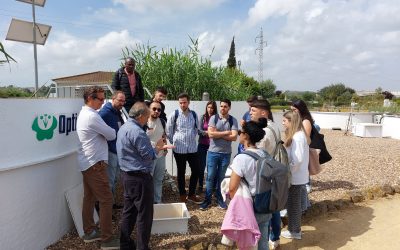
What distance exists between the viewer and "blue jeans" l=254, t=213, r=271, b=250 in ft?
11.1

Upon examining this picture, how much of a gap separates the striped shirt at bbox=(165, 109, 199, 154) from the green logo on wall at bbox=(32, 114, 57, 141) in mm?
1891

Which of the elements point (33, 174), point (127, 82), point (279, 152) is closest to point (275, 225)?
point (279, 152)

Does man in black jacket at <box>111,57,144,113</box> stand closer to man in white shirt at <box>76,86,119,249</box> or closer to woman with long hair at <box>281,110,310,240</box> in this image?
man in white shirt at <box>76,86,119,249</box>

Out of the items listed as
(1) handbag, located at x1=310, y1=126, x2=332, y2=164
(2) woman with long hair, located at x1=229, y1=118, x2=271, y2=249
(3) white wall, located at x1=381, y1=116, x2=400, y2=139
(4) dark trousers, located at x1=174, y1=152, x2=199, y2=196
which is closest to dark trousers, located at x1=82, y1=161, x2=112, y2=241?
(2) woman with long hair, located at x1=229, y1=118, x2=271, y2=249

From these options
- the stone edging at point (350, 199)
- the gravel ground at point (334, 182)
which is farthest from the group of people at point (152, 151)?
the stone edging at point (350, 199)

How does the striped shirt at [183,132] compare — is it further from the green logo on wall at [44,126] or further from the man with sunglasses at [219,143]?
the green logo on wall at [44,126]

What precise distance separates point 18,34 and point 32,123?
1.88 metres

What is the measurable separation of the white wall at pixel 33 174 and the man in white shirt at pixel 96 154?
1.18ft

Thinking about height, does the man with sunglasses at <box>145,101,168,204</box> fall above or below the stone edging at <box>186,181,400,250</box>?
above

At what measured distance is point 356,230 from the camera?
5082 millimetres

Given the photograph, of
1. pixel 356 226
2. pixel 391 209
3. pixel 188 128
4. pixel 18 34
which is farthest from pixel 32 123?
pixel 391 209

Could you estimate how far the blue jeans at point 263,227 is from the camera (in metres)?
3.37

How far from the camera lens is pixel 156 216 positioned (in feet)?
15.9

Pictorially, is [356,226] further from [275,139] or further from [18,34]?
[18,34]
